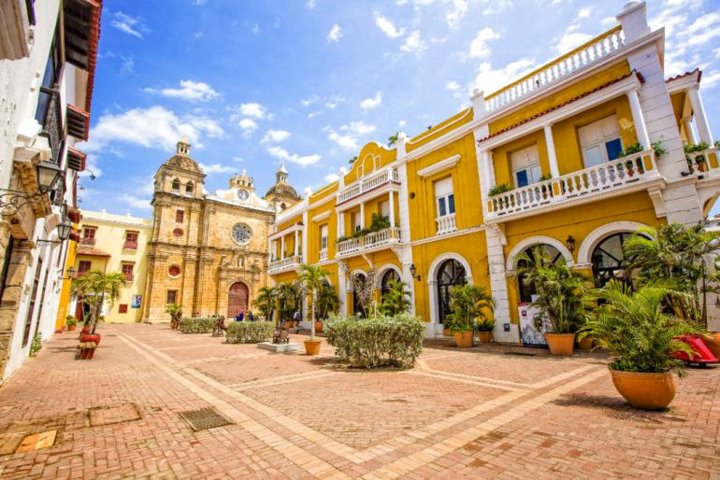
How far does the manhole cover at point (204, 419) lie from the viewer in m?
4.41

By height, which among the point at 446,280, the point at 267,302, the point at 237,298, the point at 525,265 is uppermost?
the point at 237,298

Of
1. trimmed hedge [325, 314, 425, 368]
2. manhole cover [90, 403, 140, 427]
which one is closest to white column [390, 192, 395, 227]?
trimmed hedge [325, 314, 425, 368]

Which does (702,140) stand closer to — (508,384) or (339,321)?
(508,384)

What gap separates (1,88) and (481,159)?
44.4 feet

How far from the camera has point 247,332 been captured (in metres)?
14.7

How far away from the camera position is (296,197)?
169ft

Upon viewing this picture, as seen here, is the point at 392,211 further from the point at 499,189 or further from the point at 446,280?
the point at 499,189

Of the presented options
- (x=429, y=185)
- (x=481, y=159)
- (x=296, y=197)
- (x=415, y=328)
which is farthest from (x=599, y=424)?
(x=296, y=197)

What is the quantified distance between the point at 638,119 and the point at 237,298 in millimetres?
37830

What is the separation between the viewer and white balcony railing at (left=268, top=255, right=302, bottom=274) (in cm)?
2414

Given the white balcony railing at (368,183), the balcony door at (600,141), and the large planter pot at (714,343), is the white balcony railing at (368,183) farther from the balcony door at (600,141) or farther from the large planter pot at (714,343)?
the large planter pot at (714,343)

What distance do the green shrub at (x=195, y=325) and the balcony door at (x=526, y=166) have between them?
724 inches

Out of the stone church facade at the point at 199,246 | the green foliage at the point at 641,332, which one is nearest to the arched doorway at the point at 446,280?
the green foliage at the point at 641,332

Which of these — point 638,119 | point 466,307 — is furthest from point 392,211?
point 638,119
